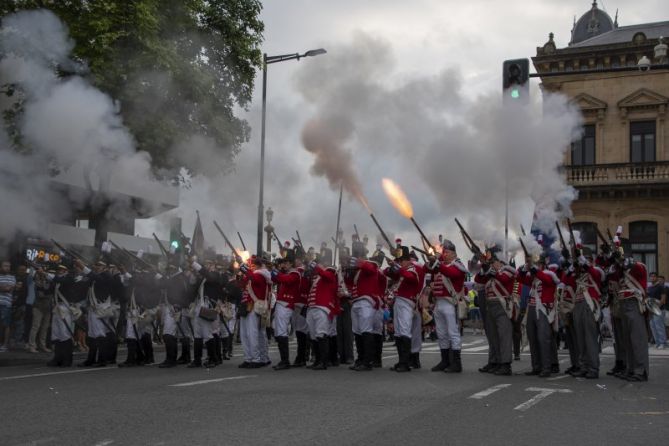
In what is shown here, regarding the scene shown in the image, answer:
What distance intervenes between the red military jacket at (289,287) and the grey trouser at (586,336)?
4.52 m

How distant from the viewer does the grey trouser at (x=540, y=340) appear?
12.9 m

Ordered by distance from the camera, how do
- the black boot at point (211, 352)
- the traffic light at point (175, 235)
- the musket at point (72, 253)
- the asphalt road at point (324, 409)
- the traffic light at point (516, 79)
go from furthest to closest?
1. the traffic light at point (175, 235)
2. the traffic light at point (516, 79)
3. the musket at point (72, 253)
4. the black boot at point (211, 352)
5. the asphalt road at point (324, 409)

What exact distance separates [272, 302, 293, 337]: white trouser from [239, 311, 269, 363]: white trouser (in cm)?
31

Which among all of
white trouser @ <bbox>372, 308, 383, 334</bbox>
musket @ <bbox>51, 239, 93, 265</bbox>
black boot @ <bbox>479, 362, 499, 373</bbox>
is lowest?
black boot @ <bbox>479, 362, 499, 373</bbox>

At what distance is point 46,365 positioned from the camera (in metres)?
14.8

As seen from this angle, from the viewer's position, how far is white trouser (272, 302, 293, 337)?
14203mm

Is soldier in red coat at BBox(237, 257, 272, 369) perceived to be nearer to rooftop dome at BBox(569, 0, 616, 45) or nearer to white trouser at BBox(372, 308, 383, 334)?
white trouser at BBox(372, 308, 383, 334)

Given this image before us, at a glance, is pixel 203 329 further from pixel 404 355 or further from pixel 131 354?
pixel 404 355

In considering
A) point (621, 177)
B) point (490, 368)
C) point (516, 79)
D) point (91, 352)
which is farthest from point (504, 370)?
point (621, 177)

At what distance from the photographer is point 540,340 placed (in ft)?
42.7

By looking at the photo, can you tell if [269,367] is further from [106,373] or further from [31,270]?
[31,270]

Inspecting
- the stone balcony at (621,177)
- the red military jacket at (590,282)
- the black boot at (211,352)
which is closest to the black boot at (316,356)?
the black boot at (211,352)

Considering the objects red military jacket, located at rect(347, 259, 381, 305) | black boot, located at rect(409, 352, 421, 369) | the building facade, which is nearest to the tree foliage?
red military jacket, located at rect(347, 259, 381, 305)

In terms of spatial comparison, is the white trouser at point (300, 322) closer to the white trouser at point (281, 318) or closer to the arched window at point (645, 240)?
the white trouser at point (281, 318)
